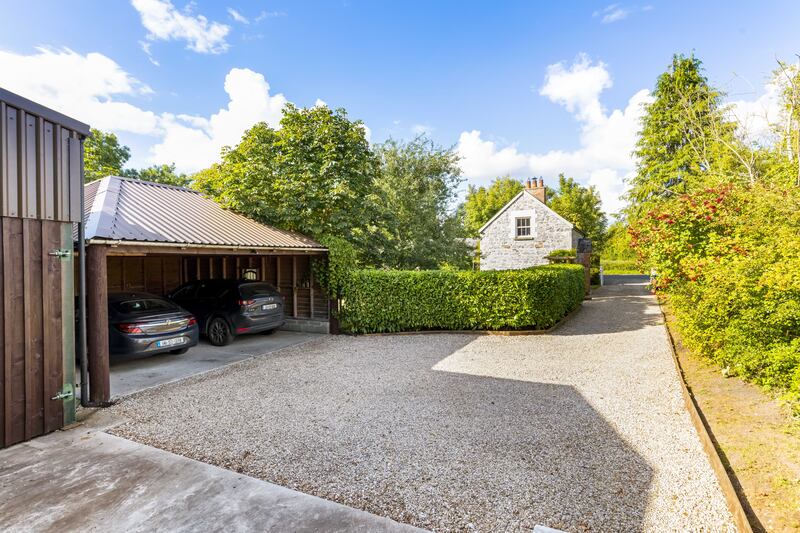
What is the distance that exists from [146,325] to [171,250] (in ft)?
4.88

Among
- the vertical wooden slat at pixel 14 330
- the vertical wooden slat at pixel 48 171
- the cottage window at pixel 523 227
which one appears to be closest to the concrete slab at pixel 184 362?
the vertical wooden slat at pixel 14 330

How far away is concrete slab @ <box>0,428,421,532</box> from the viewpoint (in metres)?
2.72

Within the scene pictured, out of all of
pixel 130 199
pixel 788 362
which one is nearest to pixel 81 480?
pixel 130 199

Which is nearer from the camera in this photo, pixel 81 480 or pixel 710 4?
pixel 81 480

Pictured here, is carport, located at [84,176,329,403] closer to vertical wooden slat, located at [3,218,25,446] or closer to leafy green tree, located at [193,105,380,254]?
leafy green tree, located at [193,105,380,254]

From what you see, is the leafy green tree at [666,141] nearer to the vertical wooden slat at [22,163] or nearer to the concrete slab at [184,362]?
the concrete slab at [184,362]

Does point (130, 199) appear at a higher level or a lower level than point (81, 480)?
higher

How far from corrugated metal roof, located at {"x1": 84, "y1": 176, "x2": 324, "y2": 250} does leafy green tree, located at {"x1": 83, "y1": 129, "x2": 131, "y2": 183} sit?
2124 centimetres

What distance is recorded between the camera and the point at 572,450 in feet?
12.8

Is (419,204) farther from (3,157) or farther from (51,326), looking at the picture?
(3,157)

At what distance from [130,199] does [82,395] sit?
15.1 feet

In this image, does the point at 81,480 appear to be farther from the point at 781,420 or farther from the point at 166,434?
the point at 781,420

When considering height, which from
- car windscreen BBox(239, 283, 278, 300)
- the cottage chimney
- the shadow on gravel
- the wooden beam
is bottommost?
the shadow on gravel

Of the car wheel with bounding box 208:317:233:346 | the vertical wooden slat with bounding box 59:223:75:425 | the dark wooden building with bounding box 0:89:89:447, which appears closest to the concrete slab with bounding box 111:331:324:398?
the car wheel with bounding box 208:317:233:346
